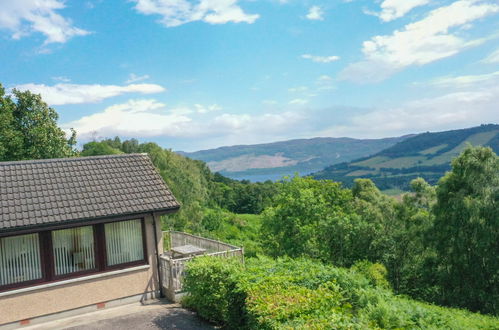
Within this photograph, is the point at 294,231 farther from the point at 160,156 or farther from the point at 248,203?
the point at 248,203

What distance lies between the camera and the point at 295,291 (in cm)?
867

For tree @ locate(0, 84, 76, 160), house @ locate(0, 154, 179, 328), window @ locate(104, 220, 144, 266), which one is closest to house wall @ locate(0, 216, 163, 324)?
house @ locate(0, 154, 179, 328)

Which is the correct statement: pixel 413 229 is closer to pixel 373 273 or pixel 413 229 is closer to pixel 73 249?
pixel 373 273

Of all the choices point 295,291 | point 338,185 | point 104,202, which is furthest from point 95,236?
point 338,185

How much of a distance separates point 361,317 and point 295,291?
158 centimetres

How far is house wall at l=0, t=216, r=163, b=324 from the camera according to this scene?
12.0m

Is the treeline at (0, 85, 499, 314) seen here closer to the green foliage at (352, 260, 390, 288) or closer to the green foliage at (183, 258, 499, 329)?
the green foliage at (352, 260, 390, 288)

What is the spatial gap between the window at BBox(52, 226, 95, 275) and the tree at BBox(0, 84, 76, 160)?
21180 mm

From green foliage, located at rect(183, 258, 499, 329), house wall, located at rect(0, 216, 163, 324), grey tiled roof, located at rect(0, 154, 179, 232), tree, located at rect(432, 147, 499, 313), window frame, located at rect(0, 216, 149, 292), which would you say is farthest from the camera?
Result: tree, located at rect(432, 147, 499, 313)

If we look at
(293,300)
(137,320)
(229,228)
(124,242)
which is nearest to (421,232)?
(124,242)

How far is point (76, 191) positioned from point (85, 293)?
3350 mm

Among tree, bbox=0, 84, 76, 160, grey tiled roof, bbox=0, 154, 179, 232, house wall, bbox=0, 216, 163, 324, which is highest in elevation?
tree, bbox=0, 84, 76, 160

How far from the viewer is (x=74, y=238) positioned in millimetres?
13180

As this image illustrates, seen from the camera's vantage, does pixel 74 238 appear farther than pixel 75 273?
Yes
